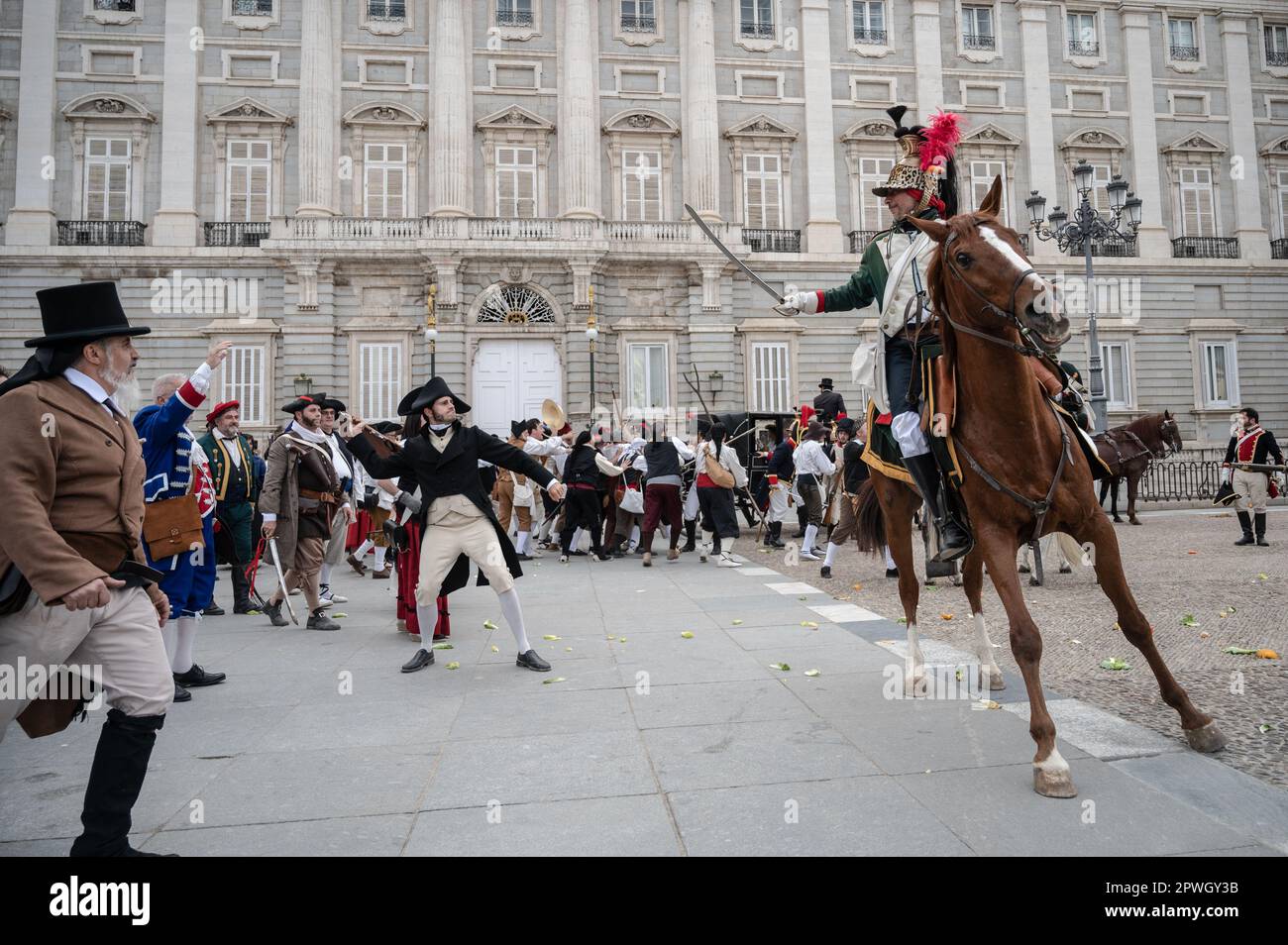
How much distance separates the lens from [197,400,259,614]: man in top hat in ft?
26.1

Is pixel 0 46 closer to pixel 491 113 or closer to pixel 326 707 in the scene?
pixel 491 113

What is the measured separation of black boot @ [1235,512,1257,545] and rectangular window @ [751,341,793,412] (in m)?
14.9

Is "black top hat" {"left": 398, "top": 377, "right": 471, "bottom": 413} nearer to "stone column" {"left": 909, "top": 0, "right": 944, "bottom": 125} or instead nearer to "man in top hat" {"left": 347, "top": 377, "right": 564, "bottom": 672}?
"man in top hat" {"left": 347, "top": 377, "right": 564, "bottom": 672}

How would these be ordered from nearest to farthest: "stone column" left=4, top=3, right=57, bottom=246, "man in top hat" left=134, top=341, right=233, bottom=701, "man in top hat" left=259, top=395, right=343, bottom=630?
"man in top hat" left=134, top=341, right=233, bottom=701 < "man in top hat" left=259, top=395, right=343, bottom=630 < "stone column" left=4, top=3, right=57, bottom=246

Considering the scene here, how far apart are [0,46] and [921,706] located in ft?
106

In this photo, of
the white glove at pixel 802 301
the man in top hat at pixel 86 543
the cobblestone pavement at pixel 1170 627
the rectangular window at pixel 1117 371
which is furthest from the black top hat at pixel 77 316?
the rectangular window at pixel 1117 371

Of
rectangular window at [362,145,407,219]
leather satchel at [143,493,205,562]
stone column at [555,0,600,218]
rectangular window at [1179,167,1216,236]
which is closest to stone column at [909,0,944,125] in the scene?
rectangular window at [1179,167,1216,236]

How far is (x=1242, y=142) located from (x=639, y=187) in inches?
895

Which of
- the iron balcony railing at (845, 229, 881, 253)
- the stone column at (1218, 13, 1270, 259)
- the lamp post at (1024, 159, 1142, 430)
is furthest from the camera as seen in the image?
the stone column at (1218, 13, 1270, 259)

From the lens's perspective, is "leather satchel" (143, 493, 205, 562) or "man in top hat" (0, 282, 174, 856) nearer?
"man in top hat" (0, 282, 174, 856)

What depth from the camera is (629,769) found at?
3621 mm

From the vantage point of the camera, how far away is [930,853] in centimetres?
270

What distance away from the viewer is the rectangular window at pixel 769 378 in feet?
86.8

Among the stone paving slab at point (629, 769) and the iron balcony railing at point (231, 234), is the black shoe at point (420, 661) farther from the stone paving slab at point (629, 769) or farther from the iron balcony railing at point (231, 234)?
the iron balcony railing at point (231, 234)
